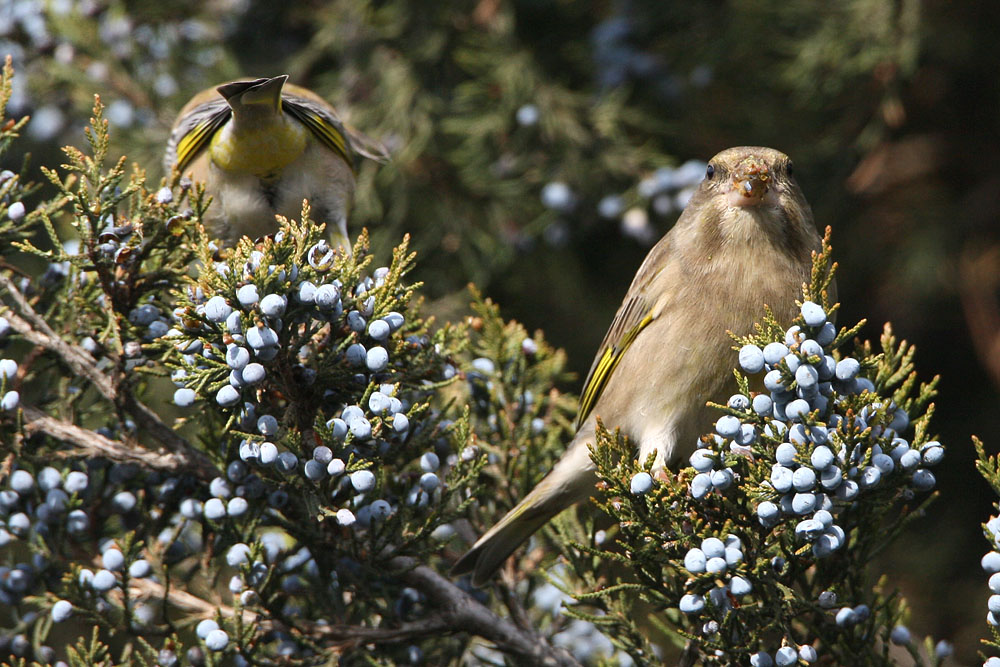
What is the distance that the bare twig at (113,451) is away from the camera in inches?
115

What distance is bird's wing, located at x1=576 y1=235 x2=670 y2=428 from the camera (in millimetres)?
3471

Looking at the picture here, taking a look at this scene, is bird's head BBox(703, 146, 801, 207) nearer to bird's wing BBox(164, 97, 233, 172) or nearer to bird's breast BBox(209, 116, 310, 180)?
bird's breast BBox(209, 116, 310, 180)

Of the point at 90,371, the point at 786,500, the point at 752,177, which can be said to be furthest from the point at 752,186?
the point at 90,371

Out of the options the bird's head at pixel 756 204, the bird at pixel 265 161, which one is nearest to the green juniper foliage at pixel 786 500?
the bird's head at pixel 756 204

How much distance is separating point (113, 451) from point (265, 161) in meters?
1.19

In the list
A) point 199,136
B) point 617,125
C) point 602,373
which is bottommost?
point 602,373

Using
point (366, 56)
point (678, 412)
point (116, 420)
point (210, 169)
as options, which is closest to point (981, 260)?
point (678, 412)

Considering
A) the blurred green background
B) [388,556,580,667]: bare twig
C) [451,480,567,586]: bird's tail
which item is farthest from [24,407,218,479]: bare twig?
the blurred green background

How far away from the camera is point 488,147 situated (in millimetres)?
4891

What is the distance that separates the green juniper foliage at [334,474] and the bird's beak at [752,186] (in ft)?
1.27

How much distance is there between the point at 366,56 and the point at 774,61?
2307 mm

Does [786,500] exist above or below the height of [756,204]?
below

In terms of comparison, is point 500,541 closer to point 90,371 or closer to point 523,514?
point 523,514

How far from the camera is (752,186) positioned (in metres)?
3.19
